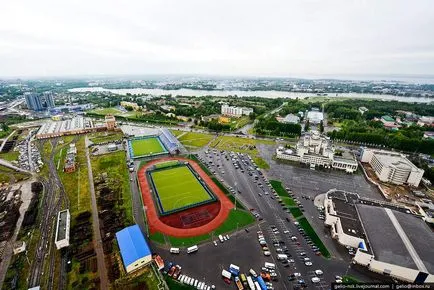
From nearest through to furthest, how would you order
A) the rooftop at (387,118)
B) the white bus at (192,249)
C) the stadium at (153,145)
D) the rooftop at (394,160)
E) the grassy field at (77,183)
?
the white bus at (192,249)
the grassy field at (77,183)
the rooftop at (394,160)
the stadium at (153,145)
the rooftop at (387,118)

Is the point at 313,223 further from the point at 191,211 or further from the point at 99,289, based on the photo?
the point at 99,289

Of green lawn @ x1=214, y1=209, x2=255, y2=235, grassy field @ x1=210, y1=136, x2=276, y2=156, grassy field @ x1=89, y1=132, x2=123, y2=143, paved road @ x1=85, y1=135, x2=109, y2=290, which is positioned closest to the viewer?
→ paved road @ x1=85, y1=135, x2=109, y2=290

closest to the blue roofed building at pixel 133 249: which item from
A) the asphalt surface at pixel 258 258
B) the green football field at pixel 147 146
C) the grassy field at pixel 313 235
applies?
the asphalt surface at pixel 258 258

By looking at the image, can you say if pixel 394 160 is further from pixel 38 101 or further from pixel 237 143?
pixel 38 101

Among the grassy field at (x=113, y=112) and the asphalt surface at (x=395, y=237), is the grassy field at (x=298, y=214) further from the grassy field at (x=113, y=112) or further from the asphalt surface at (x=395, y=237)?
the grassy field at (x=113, y=112)

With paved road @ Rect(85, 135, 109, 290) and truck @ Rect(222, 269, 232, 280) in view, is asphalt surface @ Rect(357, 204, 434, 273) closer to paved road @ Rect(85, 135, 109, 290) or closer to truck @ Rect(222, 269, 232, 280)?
truck @ Rect(222, 269, 232, 280)

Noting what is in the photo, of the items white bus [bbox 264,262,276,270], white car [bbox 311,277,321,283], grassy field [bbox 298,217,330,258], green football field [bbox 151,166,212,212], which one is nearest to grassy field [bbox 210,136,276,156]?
green football field [bbox 151,166,212,212]

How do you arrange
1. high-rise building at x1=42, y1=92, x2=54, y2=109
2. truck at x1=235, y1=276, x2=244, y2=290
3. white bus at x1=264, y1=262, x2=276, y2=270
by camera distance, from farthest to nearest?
high-rise building at x1=42, y1=92, x2=54, y2=109, white bus at x1=264, y1=262, x2=276, y2=270, truck at x1=235, y1=276, x2=244, y2=290
